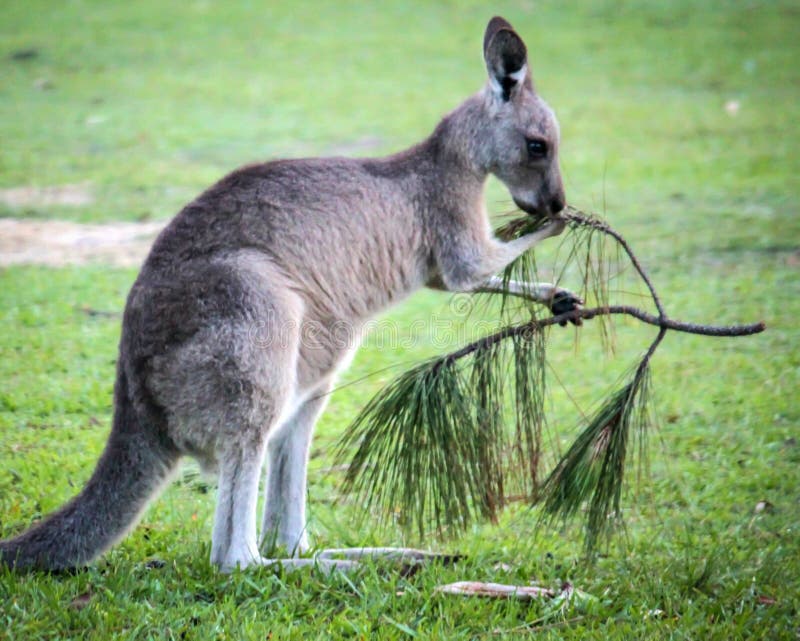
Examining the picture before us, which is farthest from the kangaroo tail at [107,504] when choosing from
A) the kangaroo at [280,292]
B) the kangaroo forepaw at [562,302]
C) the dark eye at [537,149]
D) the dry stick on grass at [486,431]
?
the dark eye at [537,149]

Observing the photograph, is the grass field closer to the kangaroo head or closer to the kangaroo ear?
the kangaroo head

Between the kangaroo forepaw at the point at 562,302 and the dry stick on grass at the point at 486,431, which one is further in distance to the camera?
the kangaroo forepaw at the point at 562,302

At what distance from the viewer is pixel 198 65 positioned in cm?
1499

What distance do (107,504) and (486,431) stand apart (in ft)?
4.20

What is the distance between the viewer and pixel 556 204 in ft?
13.9

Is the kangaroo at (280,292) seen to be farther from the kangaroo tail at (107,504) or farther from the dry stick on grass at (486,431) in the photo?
the dry stick on grass at (486,431)

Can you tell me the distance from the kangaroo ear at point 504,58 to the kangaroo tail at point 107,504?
1.86m

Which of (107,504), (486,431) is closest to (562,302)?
(486,431)

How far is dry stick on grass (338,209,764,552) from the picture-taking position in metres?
3.67

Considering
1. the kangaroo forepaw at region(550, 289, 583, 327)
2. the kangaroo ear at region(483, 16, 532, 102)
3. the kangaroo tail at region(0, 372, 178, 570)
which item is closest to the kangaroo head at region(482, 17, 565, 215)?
A: the kangaroo ear at region(483, 16, 532, 102)

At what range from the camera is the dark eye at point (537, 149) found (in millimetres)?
4305

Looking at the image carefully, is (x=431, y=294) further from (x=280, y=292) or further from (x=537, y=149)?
(x=280, y=292)

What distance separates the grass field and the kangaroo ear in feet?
1.63

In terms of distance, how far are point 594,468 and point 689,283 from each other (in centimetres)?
456
